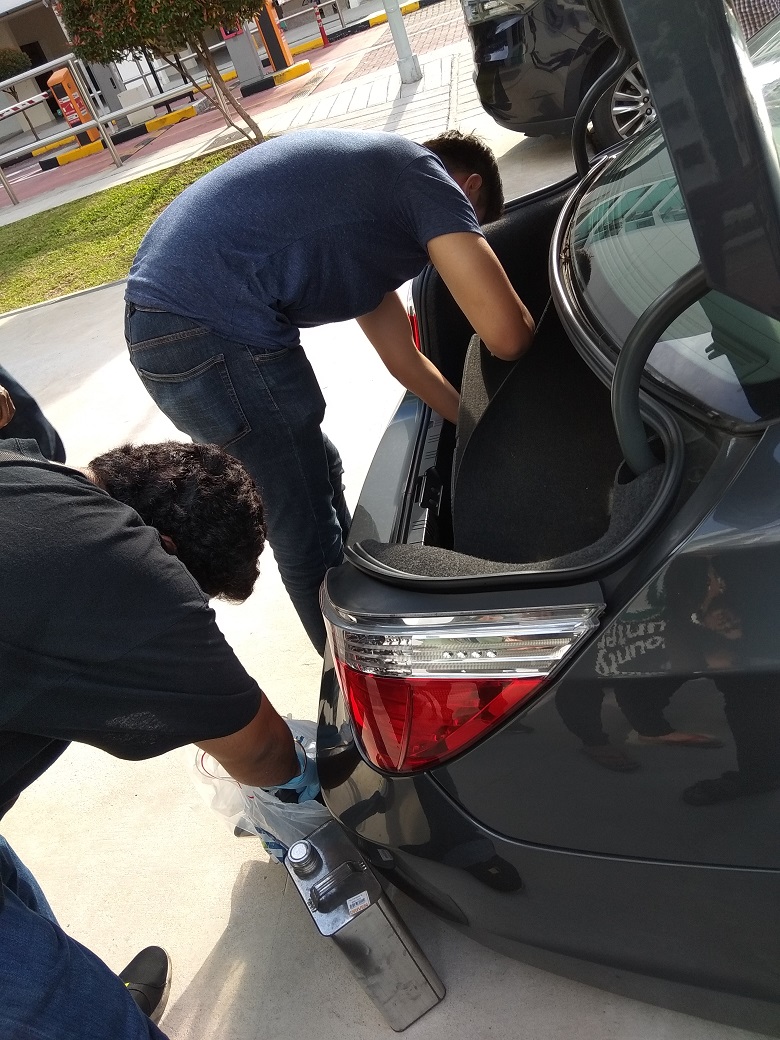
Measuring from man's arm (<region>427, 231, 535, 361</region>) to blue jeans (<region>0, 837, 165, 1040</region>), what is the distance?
142 cm

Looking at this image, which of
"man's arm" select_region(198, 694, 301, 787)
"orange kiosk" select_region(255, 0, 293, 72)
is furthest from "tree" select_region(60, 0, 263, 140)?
"orange kiosk" select_region(255, 0, 293, 72)

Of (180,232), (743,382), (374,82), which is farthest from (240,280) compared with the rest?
(374,82)

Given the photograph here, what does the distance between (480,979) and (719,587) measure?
1106 mm

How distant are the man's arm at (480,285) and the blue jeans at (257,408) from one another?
44 centimetres

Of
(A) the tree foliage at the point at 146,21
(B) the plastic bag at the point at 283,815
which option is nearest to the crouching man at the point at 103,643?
(B) the plastic bag at the point at 283,815

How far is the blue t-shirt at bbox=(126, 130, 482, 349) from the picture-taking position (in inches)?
75.5

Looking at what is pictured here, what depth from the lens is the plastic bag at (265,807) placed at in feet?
6.07

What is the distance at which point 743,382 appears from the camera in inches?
48.3

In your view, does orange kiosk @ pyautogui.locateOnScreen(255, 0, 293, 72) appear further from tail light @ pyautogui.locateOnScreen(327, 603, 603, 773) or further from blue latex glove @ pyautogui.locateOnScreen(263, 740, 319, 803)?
tail light @ pyautogui.locateOnScreen(327, 603, 603, 773)

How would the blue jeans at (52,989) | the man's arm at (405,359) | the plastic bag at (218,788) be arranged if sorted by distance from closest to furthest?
the blue jeans at (52,989) → the plastic bag at (218,788) → the man's arm at (405,359)

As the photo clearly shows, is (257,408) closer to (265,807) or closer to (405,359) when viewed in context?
(405,359)

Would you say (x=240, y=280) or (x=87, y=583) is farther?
(x=240, y=280)

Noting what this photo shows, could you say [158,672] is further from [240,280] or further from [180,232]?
[180,232]

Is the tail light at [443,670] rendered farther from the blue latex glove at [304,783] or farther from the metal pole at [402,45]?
the metal pole at [402,45]
